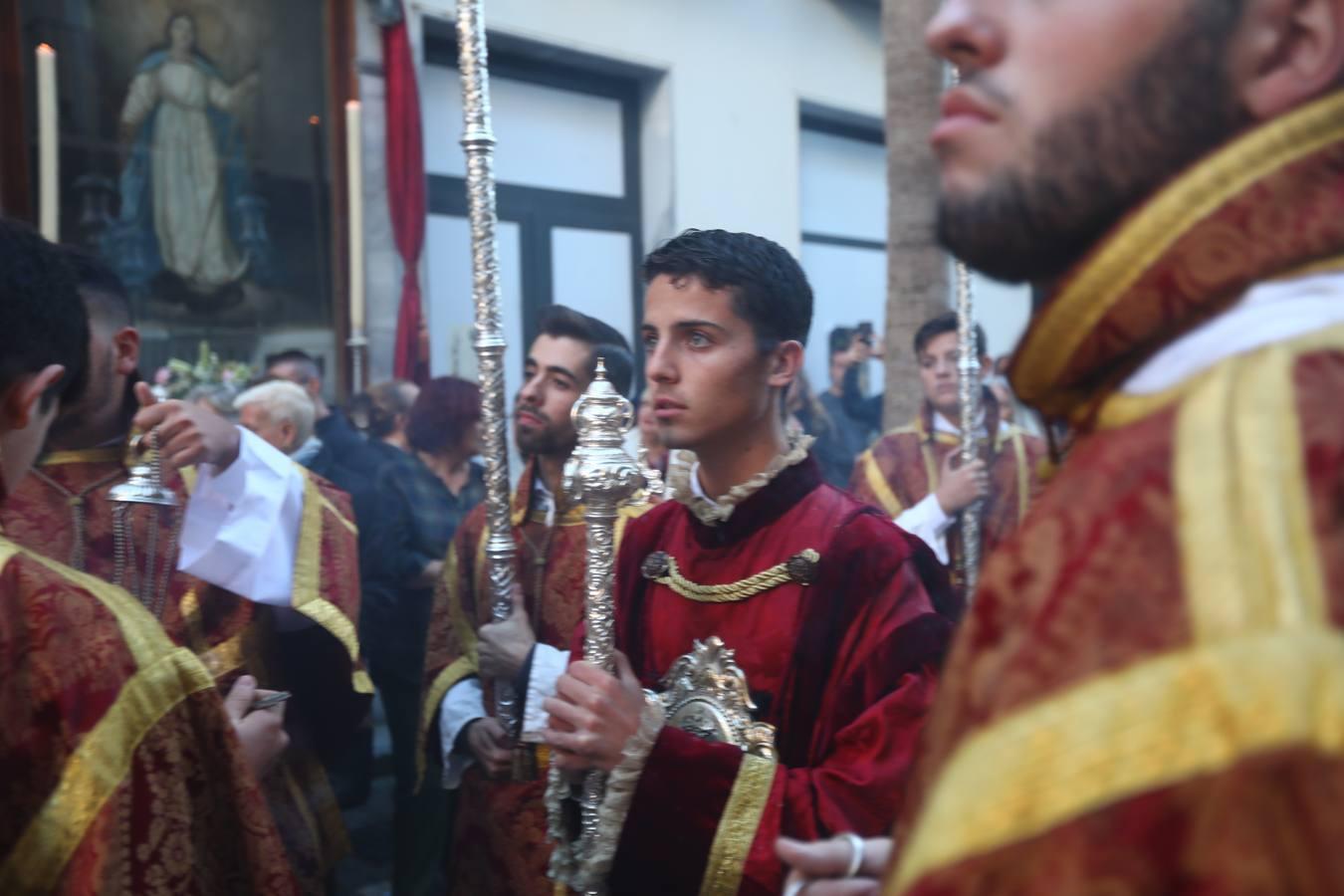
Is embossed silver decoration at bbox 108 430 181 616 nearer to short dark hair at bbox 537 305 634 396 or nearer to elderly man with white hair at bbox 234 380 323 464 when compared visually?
short dark hair at bbox 537 305 634 396

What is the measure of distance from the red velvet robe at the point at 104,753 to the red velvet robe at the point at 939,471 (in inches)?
149

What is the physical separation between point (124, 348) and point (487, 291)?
0.89m

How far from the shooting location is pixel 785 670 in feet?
Result: 7.34

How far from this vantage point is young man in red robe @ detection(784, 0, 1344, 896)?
2.50ft

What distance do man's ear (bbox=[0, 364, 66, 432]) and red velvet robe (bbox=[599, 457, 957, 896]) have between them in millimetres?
1132

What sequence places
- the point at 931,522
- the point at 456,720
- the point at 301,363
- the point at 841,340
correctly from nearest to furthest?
the point at 456,720
the point at 931,522
the point at 301,363
the point at 841,340

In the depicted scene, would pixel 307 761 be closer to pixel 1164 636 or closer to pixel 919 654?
pixel 919 654

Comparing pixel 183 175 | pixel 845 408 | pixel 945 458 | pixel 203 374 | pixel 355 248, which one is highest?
pixel 183 175

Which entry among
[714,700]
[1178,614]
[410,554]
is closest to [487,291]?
[714,700]

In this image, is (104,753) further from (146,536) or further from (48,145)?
(48,145)

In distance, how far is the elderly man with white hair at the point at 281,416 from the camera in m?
5.18

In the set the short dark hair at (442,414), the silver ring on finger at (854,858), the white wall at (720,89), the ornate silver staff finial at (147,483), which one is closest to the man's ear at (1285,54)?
the silver ring on finger at (854,858)

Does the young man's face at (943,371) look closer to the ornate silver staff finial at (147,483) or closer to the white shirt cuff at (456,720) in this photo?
the white shirt cuff at (456,720)

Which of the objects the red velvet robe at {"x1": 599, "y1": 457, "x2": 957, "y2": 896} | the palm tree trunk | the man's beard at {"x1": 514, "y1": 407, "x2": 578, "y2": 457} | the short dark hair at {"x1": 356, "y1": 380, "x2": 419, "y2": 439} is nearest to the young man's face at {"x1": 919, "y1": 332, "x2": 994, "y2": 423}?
the palm tree trunk
